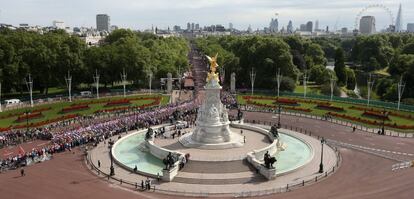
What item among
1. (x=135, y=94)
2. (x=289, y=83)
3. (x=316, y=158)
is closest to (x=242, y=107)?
(x=289, y=83)

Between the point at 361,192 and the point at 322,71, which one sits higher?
the point at 322,71

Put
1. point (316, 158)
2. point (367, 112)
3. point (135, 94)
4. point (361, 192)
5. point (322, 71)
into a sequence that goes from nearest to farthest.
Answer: point (361, 192)
point (316, 158)
point (367, 112)
point (135, 94)
point (322, 71)

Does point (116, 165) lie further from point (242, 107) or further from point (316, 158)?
point (242, 107)

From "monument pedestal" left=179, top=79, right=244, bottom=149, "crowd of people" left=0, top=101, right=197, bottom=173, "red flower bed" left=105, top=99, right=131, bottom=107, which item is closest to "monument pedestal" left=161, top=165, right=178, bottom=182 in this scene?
"monument pedestal" left=179, top=79, right=244, bottom=149

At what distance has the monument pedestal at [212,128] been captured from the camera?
4641cm

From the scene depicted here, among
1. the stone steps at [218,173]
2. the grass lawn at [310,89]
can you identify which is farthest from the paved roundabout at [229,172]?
the grass lawn at [310,89]

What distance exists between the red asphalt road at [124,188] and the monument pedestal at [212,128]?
1214 cm

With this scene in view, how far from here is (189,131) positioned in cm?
5422

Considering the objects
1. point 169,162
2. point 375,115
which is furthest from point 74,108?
point 375,115

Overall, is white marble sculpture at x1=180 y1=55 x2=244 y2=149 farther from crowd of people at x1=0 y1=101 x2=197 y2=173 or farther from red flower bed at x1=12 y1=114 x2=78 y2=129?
red flower bed at x1=12 y1=114 x2=78 y2=129

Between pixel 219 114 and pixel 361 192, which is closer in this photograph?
pixel 361 192

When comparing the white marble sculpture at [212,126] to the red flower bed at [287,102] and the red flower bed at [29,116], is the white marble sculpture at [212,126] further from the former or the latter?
the red flower bed at [287,102]

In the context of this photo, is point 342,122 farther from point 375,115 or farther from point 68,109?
point 68,109

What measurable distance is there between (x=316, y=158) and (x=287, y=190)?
10.1m
